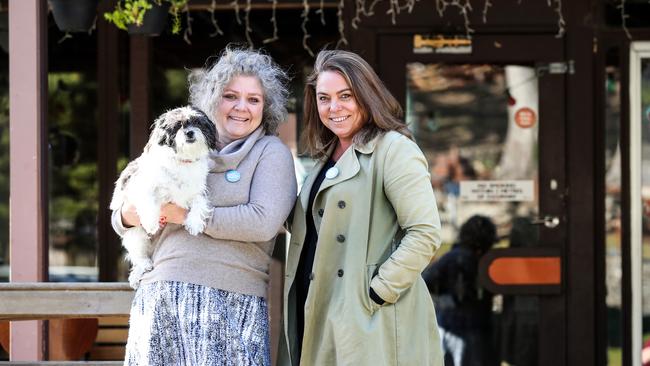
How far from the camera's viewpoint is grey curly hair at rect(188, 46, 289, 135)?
3529mm

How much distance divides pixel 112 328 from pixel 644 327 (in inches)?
134

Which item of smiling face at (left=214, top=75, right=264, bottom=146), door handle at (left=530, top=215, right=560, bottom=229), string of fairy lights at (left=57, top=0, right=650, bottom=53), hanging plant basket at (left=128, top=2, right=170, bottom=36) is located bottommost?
door handle at (left=530, top=215, right=560, bottom=229)

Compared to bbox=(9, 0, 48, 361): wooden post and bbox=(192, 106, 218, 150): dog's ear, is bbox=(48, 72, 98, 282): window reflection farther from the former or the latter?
bbox=(192, 106, 218, 150): dog's ear

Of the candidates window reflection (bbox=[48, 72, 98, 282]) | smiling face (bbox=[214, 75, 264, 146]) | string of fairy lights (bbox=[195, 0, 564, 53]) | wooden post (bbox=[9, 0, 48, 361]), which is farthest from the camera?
window reflection (bbox=[48, 72, 98, 282])

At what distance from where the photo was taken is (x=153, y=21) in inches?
209

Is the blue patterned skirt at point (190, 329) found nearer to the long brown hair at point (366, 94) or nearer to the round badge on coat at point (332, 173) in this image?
the round badge on coat at point (332, 173)

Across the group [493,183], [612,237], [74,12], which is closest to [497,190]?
[493,183]

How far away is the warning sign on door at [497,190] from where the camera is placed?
6.07 m

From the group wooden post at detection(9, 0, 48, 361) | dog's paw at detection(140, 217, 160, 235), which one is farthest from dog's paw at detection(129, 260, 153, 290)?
wooden post at detection(9, 0, 48, 361)

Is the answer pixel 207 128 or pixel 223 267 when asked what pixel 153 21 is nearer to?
pixel 207 128

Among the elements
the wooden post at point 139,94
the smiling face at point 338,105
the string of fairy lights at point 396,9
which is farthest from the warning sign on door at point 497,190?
the smiling face at point 338,105

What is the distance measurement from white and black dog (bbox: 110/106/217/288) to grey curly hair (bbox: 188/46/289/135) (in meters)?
0.19

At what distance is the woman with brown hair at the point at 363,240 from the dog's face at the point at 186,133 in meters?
0.43

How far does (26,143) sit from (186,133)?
183 centimetres
